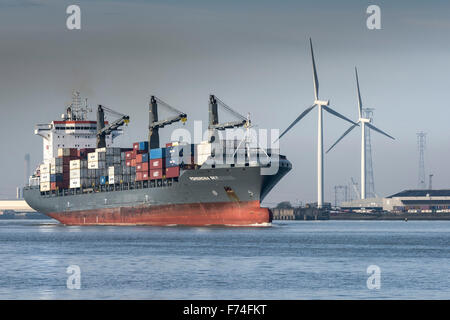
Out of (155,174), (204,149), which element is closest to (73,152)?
(155,174)

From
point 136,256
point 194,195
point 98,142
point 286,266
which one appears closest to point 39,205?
point 98,142

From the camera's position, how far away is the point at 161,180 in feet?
379

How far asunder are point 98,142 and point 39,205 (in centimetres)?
1750

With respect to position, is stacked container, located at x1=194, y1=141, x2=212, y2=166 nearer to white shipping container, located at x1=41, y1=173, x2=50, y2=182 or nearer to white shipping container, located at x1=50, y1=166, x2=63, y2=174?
white shipping container, located at x1=50, y1=166, x2=63, y2=174

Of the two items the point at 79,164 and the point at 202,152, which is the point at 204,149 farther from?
the point at 79,164

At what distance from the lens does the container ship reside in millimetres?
108500

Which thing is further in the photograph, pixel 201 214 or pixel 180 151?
pixel 180 151

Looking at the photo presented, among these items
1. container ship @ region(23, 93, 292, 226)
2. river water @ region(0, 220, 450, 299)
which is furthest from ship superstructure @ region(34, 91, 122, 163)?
river water @ region(0, 220, 450, 299)

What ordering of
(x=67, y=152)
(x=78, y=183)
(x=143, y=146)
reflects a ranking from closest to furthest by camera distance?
(x=143, y=146)
(x=78, y=183)
(x=67, y=152)

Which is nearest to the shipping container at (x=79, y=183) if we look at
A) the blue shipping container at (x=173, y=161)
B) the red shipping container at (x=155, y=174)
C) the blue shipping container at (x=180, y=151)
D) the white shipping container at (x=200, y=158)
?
the red shipping container at (x=155, y=174)

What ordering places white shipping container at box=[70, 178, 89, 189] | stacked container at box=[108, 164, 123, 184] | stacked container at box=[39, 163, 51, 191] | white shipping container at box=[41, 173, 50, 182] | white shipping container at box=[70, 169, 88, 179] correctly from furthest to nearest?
stacked container at box=[39, 163, 51, 191]
white shipping container at box=[41, 173, 50, 182]
white shipping container at box=[70, 169, 88, 179]
white shipping container at box=[70, 178, 89, 189]
stacked container at box=[108, 164, 123, 184]

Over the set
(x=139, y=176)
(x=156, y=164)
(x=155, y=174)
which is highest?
(x=156, y=164)

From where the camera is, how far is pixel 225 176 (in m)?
108
